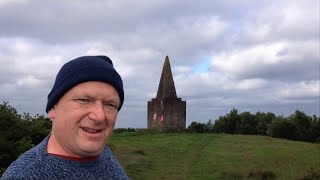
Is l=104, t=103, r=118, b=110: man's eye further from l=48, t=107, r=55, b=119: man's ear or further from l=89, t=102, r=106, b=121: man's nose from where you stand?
l=48, t=107, r=55, b=119: man's ear

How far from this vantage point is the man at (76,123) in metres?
2.03

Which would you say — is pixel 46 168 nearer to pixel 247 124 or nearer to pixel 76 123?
pixel 76 123

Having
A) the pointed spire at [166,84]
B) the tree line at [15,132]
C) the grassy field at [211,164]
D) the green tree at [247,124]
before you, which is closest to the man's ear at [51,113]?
the tree line at [15,132]

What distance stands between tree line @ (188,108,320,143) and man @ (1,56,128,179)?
129ft

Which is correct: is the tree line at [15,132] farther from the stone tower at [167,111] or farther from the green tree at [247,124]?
the green tree at [247,124]

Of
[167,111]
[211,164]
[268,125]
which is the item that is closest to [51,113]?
[211,164]

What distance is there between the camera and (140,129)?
41688 millimetres

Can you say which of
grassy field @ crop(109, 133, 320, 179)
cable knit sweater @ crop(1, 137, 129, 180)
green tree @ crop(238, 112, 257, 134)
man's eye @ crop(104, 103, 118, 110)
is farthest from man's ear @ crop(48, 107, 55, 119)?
green tree @ crop(238, 112, 257, 134)

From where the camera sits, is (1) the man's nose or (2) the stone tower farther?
(2) the stone tower

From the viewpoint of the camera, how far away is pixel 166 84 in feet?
141

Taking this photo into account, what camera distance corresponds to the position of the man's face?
203cm

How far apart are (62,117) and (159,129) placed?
38.7 metres

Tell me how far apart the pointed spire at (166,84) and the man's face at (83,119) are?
131ft

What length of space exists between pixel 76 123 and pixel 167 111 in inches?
1527
